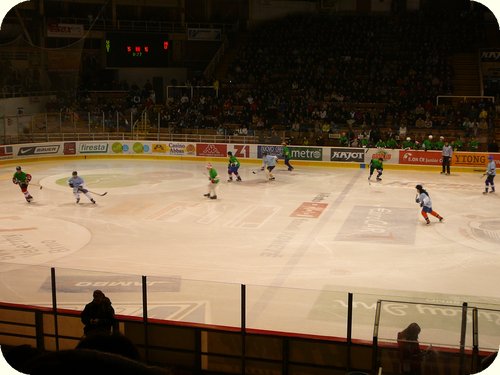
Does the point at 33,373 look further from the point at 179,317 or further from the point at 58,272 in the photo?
the point at 179,317

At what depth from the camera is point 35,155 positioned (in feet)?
101

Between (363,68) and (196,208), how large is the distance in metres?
21.0

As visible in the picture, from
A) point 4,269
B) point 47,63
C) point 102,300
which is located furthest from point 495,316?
point 47,63

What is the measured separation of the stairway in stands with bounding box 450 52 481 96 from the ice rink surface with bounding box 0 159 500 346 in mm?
11127

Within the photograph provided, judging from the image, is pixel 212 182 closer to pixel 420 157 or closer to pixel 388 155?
pixel 388 155

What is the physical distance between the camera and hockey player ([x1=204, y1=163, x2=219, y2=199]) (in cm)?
2081

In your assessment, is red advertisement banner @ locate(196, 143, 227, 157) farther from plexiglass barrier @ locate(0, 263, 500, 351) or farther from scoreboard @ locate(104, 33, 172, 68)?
plexiglass barrier @ locate(0, 263, 500, 351)

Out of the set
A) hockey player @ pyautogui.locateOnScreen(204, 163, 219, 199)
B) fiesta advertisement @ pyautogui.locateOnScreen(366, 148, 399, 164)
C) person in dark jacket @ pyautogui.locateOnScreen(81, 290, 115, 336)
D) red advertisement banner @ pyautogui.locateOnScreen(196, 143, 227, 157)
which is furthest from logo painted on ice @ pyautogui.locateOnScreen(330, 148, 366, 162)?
person in dark jacket @ pyautogui.locateOnScreen(81, 290, 115, 336)

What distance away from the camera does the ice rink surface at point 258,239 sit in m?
8.57

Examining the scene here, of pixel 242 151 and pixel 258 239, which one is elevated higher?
pixel 242 151

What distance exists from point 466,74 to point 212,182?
874 inches

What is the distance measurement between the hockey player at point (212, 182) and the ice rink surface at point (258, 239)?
349mm

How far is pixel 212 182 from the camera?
2109 centimetres

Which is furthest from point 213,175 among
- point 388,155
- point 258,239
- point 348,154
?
point 388,155
